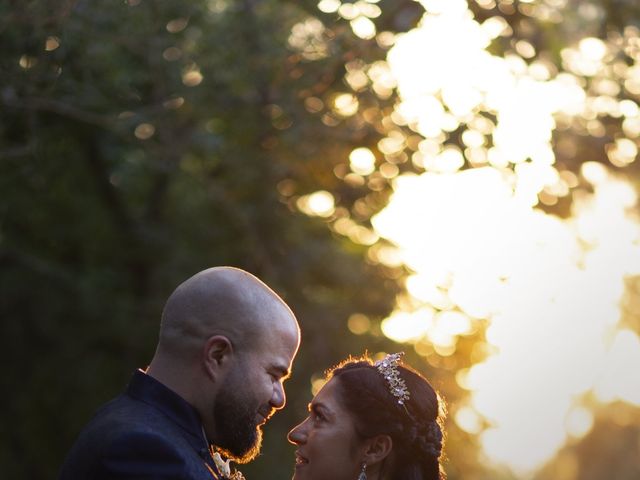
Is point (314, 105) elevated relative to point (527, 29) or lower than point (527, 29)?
lower

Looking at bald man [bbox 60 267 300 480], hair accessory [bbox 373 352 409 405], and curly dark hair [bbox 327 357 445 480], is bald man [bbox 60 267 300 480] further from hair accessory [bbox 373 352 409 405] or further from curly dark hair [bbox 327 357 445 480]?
hair accessory [bbox 373 352 409 405]

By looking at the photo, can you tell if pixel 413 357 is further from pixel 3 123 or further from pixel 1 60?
pixel 1 60

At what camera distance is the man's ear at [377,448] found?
6203 millimetres

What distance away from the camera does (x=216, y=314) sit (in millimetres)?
5238

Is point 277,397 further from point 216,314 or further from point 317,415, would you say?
point 317,415

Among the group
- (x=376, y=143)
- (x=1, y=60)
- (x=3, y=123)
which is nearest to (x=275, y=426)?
(x=376, y=143)

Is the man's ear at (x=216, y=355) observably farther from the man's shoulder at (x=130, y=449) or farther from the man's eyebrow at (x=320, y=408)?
the man's eyebrow at (x=320, y=408)

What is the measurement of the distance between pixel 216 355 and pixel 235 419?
0.25 m

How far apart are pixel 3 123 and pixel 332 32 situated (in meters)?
2.64

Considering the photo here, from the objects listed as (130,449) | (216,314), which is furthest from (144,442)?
(216,314)

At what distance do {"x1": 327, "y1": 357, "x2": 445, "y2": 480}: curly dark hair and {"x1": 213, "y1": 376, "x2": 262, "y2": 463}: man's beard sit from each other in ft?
3.56

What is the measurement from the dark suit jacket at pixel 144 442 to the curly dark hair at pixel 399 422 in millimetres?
1178

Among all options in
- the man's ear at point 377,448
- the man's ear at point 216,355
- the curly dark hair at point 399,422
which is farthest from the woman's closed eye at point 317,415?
the man's ear at point 216,355

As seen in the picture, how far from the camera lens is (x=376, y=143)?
1322 cm
